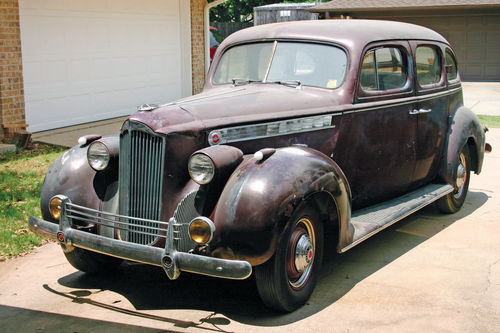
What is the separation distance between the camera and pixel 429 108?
6051 mm

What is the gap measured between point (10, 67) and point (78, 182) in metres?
5.80

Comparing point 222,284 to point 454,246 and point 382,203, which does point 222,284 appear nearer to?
point 382,203

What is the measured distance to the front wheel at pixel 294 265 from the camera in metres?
3.96

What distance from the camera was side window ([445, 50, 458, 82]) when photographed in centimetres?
656

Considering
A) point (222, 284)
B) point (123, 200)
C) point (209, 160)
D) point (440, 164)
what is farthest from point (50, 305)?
point (440, 164)

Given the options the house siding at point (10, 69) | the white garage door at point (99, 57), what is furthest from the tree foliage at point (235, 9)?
the house siding at point (10, 69)

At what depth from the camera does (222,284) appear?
4.72m

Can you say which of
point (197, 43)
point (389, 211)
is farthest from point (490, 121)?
point (389, 211)

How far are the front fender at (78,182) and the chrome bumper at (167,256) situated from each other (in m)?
0.37

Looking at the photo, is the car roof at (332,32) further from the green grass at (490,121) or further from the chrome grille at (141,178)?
the green grass at (490,121)

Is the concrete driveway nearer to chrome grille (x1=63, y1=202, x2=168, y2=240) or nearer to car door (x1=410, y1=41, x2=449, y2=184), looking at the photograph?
chrome grille (x1=63, y1=202, x2=168, y2=240)

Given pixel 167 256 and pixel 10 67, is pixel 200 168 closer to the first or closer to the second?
pixel 167 256

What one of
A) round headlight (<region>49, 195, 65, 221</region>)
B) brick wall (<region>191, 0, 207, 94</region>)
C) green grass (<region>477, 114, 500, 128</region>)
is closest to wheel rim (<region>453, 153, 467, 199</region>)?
round headlight (<region>49, 195, 65, 221</region>)

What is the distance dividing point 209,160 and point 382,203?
224 centimetres
